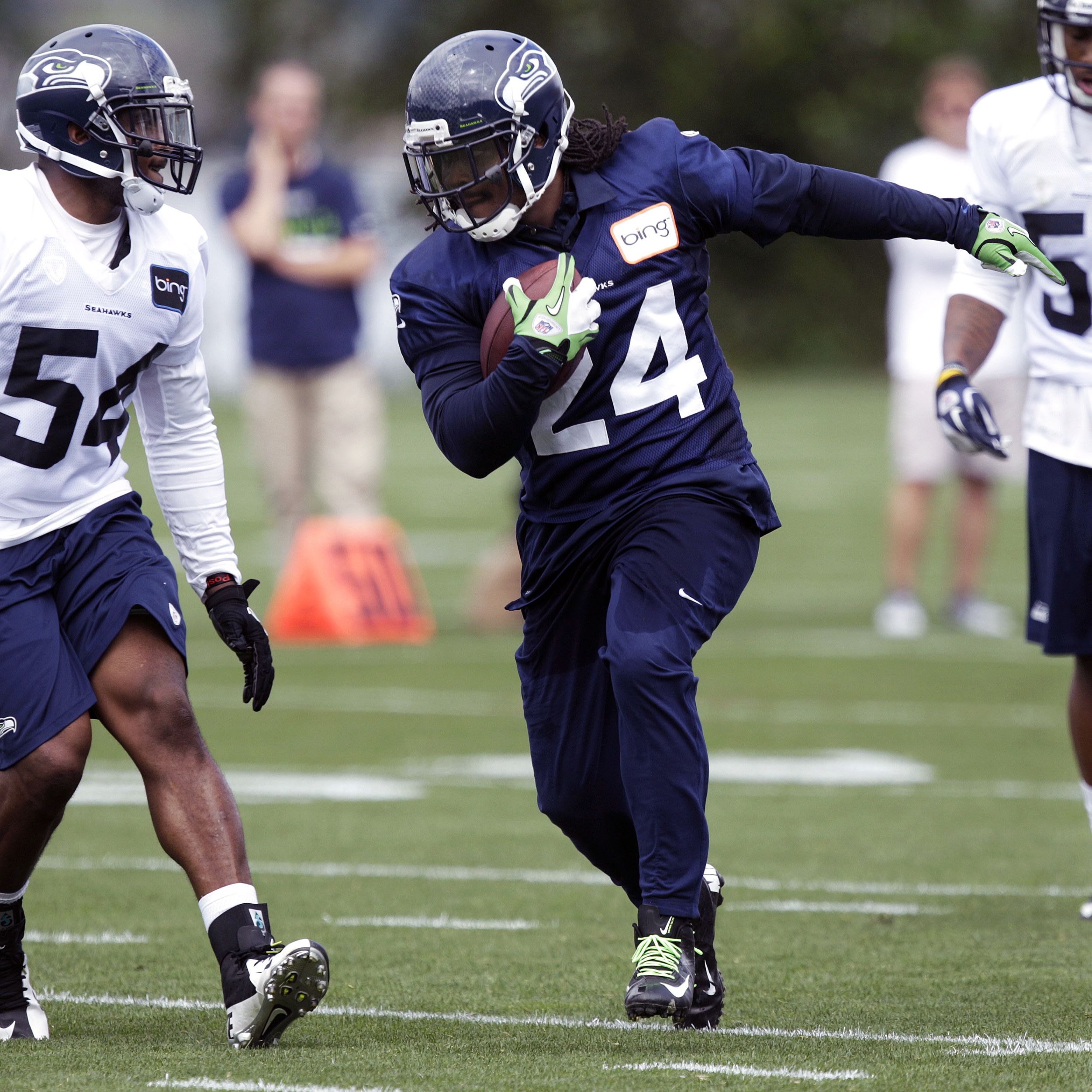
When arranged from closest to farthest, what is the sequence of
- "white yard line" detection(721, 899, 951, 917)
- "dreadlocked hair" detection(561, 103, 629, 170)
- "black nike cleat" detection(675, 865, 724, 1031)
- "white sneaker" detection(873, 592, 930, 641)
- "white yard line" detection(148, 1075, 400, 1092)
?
"white yard line" detection(148, 1075, 400, 1092) → "black nike cleat" detection(675, 865, 724, 1031) → "dreadlocked hair" detection(561, 103, 629, 170) → "white yard line" detection(721, 899, 951, 917) → "white sneaker" detection(873, 592, 930, 641)

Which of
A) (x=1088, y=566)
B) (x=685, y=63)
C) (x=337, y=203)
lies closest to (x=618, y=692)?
(x=1088, y=566)

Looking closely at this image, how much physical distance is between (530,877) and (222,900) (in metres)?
2.07

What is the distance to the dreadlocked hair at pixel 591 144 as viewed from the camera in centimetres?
439

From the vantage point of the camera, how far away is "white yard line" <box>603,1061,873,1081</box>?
367 cm

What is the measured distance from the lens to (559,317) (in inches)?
157

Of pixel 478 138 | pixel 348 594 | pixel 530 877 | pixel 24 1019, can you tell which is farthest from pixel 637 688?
pixel 348 594

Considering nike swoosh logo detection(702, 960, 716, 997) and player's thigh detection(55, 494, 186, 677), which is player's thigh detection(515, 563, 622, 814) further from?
player's thigh detection(55, 494, 186, 677)

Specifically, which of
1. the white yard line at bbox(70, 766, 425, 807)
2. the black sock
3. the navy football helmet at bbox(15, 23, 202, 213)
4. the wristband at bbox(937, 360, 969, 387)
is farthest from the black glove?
the white yard line at bbox(70, 766, 425, 807)

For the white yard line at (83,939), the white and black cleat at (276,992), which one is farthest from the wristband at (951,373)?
the white yard line at (83,939)

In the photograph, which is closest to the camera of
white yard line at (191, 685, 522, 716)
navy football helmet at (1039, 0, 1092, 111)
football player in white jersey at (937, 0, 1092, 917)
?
navy football helmet at (1039, 0, 1092, 111)

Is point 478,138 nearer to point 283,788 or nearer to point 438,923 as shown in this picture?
point 438,923

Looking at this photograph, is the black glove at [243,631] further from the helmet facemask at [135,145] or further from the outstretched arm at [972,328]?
the outstretched arm at [972,328]

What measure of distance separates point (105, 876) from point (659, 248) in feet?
9.26

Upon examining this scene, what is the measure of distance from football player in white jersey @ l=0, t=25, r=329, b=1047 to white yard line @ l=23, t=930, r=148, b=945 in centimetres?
83
